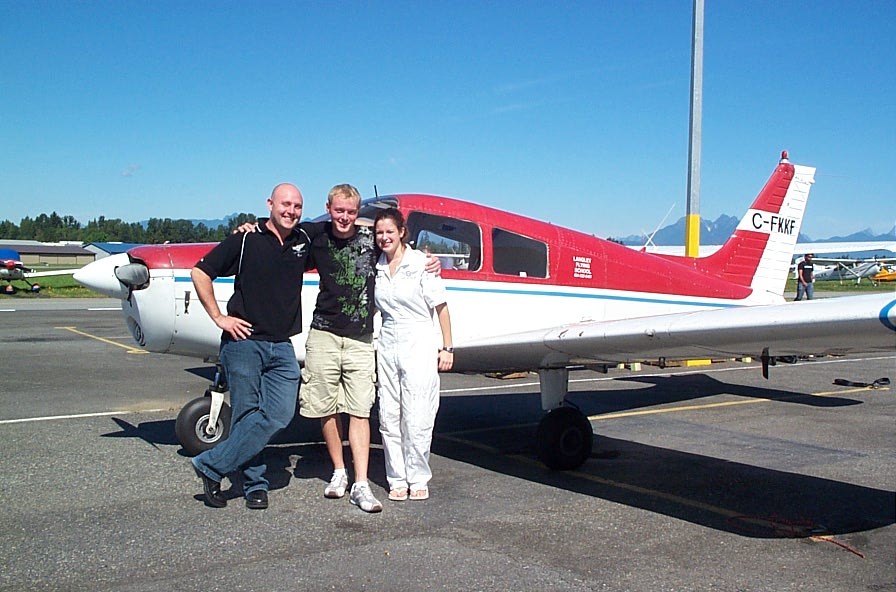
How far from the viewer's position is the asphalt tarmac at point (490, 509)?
382 cm

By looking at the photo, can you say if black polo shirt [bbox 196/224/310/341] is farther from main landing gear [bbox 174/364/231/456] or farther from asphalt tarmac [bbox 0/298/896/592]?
main landing gear [bbox 174/364/231/456]

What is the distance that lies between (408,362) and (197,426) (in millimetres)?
2109

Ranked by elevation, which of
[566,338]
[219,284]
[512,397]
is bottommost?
[512,397]

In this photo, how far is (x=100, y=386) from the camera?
10.1m

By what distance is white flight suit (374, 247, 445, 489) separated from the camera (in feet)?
16.2

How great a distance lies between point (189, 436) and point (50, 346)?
34.5 ft

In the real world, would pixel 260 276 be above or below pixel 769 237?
below

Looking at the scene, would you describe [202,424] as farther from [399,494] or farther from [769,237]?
[769,237]

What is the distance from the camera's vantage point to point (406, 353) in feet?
16.2

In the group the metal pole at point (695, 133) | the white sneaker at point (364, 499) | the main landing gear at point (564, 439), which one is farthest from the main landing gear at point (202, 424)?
the metal pole at point (695, 133)

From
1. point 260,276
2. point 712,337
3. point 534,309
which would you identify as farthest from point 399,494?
point 712,337

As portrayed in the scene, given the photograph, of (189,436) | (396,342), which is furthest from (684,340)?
(189,436)

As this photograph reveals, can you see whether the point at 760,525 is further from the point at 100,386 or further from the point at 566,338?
the point at 100,386

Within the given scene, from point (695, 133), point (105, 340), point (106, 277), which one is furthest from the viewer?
point (105, 340)
